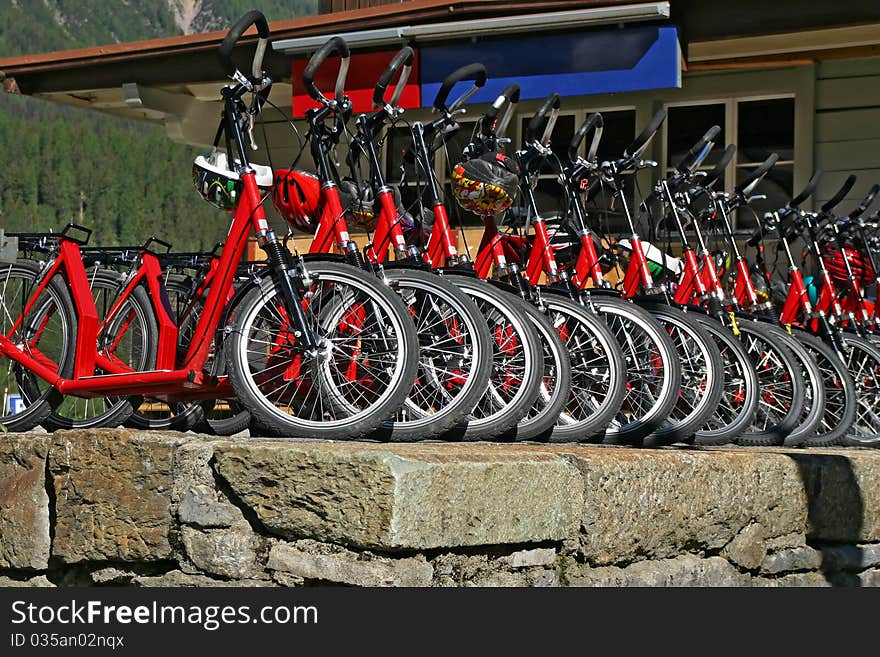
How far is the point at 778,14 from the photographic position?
8625 millimetres

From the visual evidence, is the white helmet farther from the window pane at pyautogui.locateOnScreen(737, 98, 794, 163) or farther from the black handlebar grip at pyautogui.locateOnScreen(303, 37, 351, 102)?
the window pane at pyautogui.locateOnScreen(737, 98, 794, 163)

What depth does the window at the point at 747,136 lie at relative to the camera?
1039 cm

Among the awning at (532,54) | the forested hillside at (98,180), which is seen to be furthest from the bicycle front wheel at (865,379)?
the forested hillside at (98,180)

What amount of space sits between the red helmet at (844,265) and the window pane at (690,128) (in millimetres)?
2096

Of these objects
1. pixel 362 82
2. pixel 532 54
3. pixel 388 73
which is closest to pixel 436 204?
pixel 388 73

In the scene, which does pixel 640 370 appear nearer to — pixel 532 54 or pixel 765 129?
pixel 532 54

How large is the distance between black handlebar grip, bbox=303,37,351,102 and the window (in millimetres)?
5694

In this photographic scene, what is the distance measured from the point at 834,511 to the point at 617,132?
5.83 meters

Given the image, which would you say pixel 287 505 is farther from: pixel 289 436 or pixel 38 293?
pixel 38 293

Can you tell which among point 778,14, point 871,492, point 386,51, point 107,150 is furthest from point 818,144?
point 107,150

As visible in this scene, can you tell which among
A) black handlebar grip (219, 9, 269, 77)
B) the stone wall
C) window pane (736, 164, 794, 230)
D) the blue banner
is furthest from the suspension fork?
window pane (736, 164, 794, 230)

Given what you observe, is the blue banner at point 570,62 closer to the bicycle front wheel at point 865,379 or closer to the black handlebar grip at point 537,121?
the bicycle front wheel at point 865,379

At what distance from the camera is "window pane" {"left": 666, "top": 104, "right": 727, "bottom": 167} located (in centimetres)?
1061

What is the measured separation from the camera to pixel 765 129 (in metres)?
10.4
